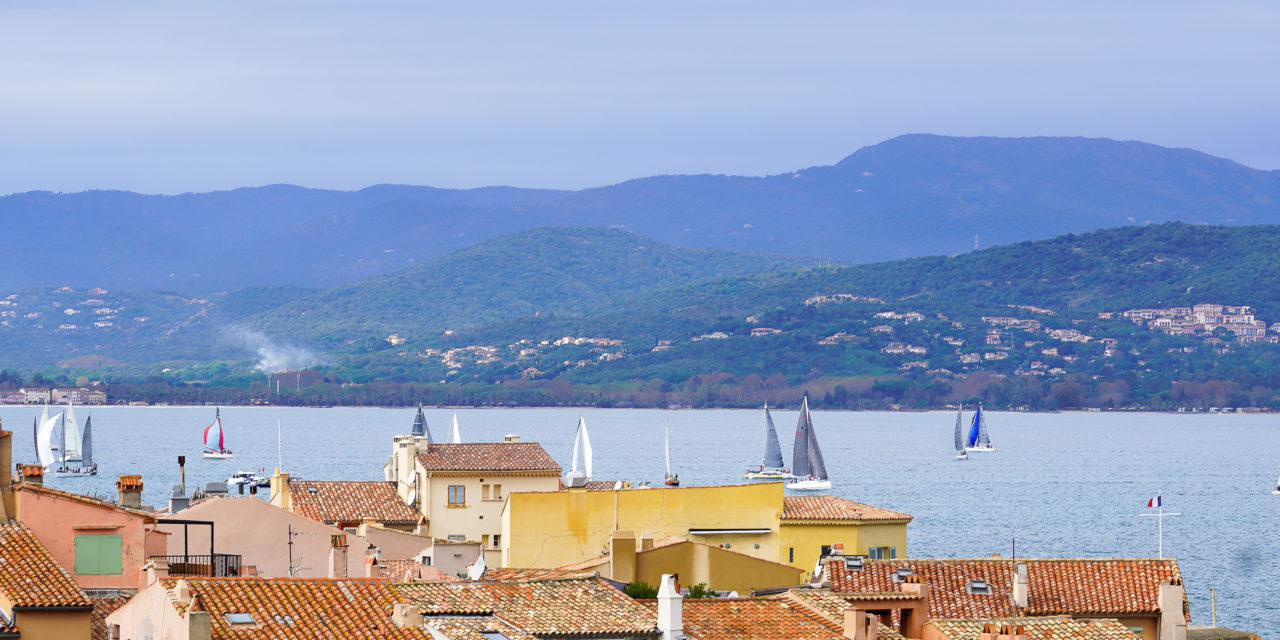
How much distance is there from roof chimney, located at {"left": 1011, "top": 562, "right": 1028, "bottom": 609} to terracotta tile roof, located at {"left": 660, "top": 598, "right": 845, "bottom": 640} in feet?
20.8

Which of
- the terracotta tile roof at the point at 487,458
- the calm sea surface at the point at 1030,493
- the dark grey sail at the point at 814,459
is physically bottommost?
the calm sea surface at the point at 1030,493

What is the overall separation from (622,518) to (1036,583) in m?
10.7

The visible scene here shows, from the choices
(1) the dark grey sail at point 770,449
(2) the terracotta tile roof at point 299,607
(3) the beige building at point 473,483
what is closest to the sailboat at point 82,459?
(1) the dark grey sail at point 770,449

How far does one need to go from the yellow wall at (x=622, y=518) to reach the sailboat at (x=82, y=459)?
4221 inches

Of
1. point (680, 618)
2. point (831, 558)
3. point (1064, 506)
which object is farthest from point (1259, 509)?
point (680, 618)

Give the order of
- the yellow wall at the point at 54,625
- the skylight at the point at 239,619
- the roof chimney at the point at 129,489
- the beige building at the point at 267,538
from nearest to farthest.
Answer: the skylight at the point at 239,619 < the yellow wall at the point at 54,625 < the roof chimney at the point at 129,489 < the beige building at the point at 267,538

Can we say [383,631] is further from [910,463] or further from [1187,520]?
[910,463]

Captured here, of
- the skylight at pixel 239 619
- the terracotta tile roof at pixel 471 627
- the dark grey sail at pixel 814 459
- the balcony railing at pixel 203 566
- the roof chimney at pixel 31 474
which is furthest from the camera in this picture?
the dark grey sail at pixel 814 459

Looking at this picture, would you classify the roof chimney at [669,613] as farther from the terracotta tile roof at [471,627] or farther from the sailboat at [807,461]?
the sailboat at [807,461]

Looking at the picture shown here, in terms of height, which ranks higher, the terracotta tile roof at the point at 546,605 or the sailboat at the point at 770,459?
the terracotta tile roof at the point at 546,605

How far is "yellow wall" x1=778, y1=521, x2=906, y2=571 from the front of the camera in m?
40.5

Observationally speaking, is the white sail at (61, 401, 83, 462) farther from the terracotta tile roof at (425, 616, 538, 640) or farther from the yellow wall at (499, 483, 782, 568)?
the terracotta tile roof at (425, 616, 538, 640)

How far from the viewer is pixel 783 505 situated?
1634 inches

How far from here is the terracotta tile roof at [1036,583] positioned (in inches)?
1121
